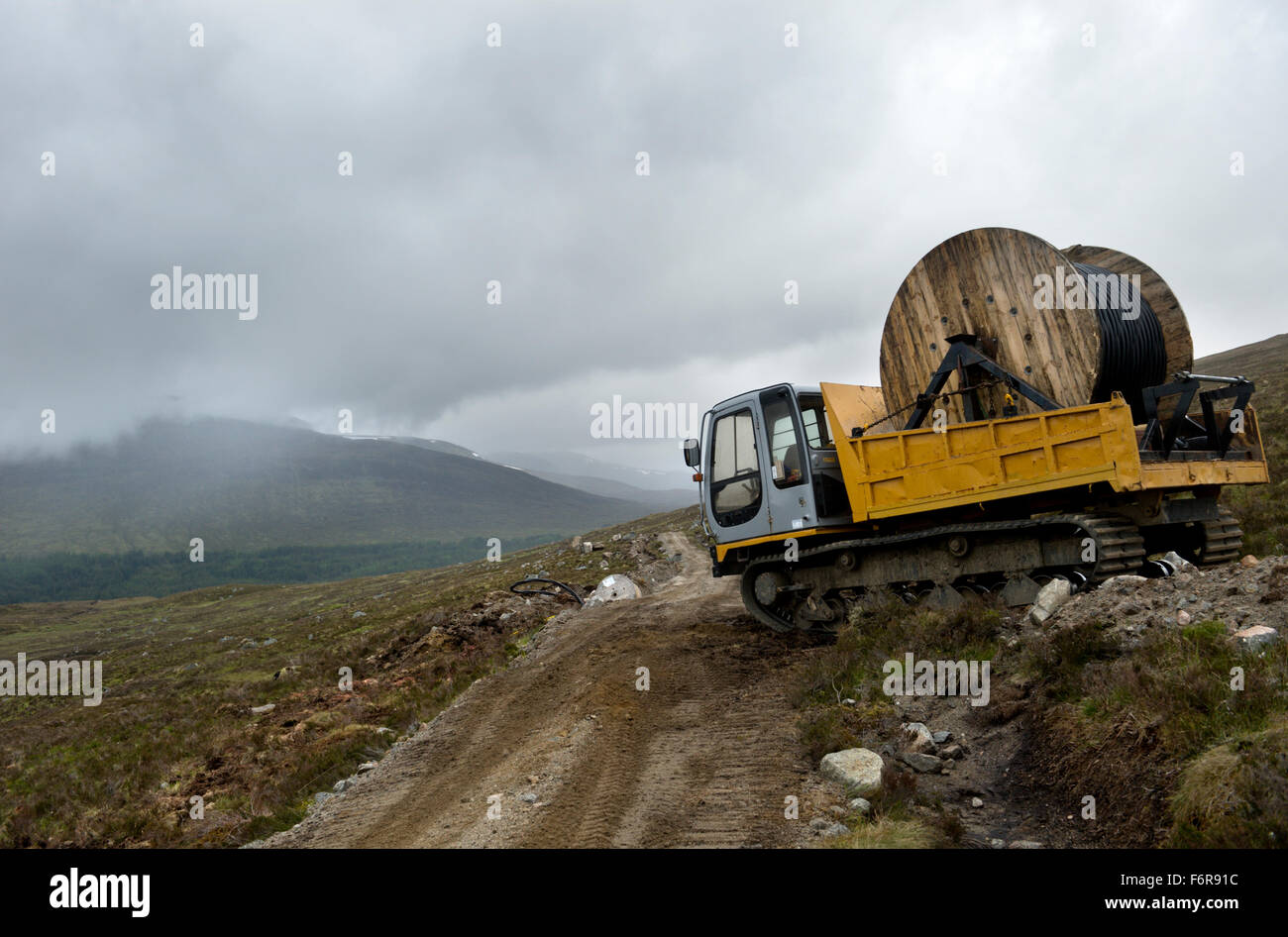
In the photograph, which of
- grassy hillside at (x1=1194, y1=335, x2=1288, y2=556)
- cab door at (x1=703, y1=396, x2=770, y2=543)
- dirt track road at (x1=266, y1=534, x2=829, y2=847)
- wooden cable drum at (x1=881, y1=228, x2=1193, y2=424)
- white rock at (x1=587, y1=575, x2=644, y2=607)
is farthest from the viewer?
white rock at (x1=587, y1=575, x2=644, y2=607)

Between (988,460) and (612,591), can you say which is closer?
(988,460)

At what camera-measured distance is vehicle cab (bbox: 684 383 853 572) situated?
41.9 feet

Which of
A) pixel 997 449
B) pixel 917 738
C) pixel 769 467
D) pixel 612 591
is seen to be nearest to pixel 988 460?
pixel 997 449

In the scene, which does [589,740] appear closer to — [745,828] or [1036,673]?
[745,828]

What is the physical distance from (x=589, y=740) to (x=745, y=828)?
3.00 m

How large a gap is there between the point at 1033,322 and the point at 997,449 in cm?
208

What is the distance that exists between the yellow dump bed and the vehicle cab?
0.62m

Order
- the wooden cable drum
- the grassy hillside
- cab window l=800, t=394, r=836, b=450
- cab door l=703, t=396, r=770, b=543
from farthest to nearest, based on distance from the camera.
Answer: cab door l=703, t=396, r=770, b=543
the grassy hillside
cab window l=800, t=394, r=836, b=450
the wooden cable drum

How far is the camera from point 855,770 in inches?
259

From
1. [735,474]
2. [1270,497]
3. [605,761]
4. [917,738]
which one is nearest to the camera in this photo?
[917,738]

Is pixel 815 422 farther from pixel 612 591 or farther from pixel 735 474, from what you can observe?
pixel 612 591

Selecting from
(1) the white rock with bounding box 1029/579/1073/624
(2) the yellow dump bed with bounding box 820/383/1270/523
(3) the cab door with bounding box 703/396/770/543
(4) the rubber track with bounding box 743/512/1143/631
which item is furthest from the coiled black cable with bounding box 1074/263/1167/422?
(3) the cab door with bounding box 703/396/770/543

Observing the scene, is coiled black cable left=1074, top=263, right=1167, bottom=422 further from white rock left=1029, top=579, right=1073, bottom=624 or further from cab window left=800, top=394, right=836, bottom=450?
cab window left=800, top=394, right=836, bottom=450
